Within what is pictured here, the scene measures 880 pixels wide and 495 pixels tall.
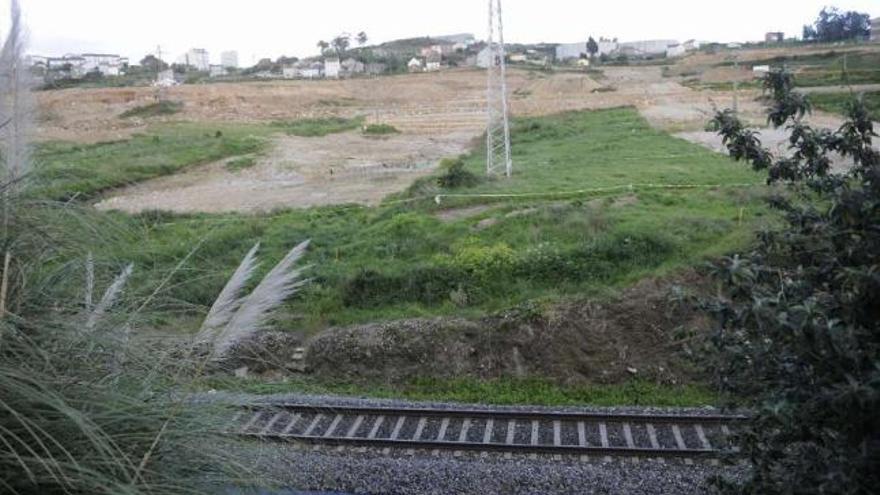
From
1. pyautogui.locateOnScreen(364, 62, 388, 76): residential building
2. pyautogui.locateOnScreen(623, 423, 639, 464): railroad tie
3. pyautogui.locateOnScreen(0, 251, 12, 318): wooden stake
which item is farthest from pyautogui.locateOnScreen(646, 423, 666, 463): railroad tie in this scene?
pyautogui.locateOnScreen(364, 62, 388, 76): residential building

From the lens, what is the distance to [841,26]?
2289cm

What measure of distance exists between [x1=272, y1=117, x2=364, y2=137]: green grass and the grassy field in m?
20.9

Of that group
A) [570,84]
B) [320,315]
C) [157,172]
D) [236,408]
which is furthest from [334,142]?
[236,408]

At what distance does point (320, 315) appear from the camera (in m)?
14.5

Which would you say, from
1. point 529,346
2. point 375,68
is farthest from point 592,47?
point 529,346

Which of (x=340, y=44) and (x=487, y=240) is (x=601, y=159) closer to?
(x=487, y=240)

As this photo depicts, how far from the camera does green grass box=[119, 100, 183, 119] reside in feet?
169

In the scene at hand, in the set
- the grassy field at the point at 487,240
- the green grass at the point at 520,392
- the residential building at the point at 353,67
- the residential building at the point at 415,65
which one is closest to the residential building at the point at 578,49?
the residential building at the point at 415,65

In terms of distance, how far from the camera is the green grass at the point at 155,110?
169 ft

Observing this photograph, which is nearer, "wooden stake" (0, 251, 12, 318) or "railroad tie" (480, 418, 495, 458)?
"wooden stake" (0, 251, 12, 318)

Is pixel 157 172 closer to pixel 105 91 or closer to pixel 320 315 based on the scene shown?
pixel 320 315

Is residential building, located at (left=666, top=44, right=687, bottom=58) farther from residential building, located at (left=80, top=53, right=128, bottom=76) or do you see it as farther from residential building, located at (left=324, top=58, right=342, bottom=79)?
residential building, located at (left=80, top=53, right=128, bottom=76)

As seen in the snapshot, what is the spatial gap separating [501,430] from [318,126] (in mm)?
35195

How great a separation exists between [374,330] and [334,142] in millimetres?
25381
